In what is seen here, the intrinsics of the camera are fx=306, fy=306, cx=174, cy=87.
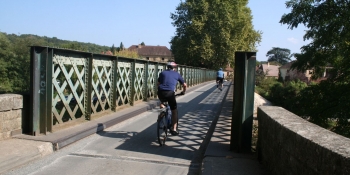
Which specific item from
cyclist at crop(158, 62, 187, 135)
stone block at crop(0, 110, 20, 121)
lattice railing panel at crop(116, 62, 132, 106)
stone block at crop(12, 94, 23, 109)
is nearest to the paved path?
stone block at crop(0, 110, 20, 121)

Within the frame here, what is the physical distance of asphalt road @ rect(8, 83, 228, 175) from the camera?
4879 mm

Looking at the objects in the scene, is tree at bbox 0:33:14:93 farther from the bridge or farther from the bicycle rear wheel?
the bicycle rear wheel

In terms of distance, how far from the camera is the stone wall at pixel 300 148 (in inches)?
91.6

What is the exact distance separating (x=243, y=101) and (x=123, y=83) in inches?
247

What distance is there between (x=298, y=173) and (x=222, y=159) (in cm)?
218

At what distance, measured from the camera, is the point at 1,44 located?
5209 cm

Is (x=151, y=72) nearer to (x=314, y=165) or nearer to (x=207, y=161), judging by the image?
(x=207, y=161)

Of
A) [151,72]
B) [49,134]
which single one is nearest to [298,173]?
[49,134]

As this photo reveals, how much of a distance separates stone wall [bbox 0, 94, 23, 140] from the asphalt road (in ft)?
3.42

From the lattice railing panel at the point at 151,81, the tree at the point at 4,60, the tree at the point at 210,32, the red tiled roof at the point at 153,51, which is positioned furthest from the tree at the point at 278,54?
the lattice railing panel at the point at 151,81

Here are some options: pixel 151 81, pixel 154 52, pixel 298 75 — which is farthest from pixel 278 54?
pixel 151 81

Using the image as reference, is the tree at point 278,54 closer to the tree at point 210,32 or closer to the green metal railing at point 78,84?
the tree at point 210,32

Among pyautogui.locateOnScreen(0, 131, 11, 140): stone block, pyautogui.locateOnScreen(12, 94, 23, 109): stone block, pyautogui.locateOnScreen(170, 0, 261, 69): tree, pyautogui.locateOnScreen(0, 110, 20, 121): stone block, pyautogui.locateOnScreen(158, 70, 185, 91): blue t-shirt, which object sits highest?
pyautogui.locateOnScreen(170, 0, 261, 69): tree

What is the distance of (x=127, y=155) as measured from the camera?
570cm
